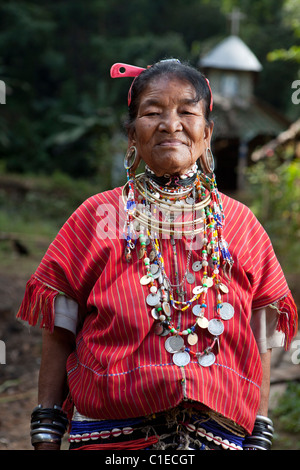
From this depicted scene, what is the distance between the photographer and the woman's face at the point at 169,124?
5.78ft

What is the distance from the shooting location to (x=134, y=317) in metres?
1.67

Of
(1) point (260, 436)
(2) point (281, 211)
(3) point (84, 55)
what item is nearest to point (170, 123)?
(1) point (260, 436)

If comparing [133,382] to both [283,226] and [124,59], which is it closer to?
[283,226]

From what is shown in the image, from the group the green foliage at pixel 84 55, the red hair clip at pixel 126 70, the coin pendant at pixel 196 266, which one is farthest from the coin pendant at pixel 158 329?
the green foliage at pixel 84 55

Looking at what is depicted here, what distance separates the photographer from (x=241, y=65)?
21703 mm

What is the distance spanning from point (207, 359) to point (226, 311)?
0.53ft

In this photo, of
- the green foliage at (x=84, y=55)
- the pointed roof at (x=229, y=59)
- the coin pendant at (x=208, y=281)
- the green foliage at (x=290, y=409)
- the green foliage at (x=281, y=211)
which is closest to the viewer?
the coin pendant at (x=208, y=281)

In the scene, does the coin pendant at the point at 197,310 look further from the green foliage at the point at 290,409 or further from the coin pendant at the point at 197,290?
the green foliage at the point at 290,409

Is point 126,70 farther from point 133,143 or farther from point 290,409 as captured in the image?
point 290,409

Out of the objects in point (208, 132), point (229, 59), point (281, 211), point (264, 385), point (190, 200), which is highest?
point (229, 59)

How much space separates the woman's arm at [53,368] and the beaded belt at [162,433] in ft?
0.72

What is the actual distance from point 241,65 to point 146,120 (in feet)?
69.5

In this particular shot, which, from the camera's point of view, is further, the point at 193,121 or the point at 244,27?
the point at 244,27

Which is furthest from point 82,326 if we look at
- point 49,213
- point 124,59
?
point 124,59
